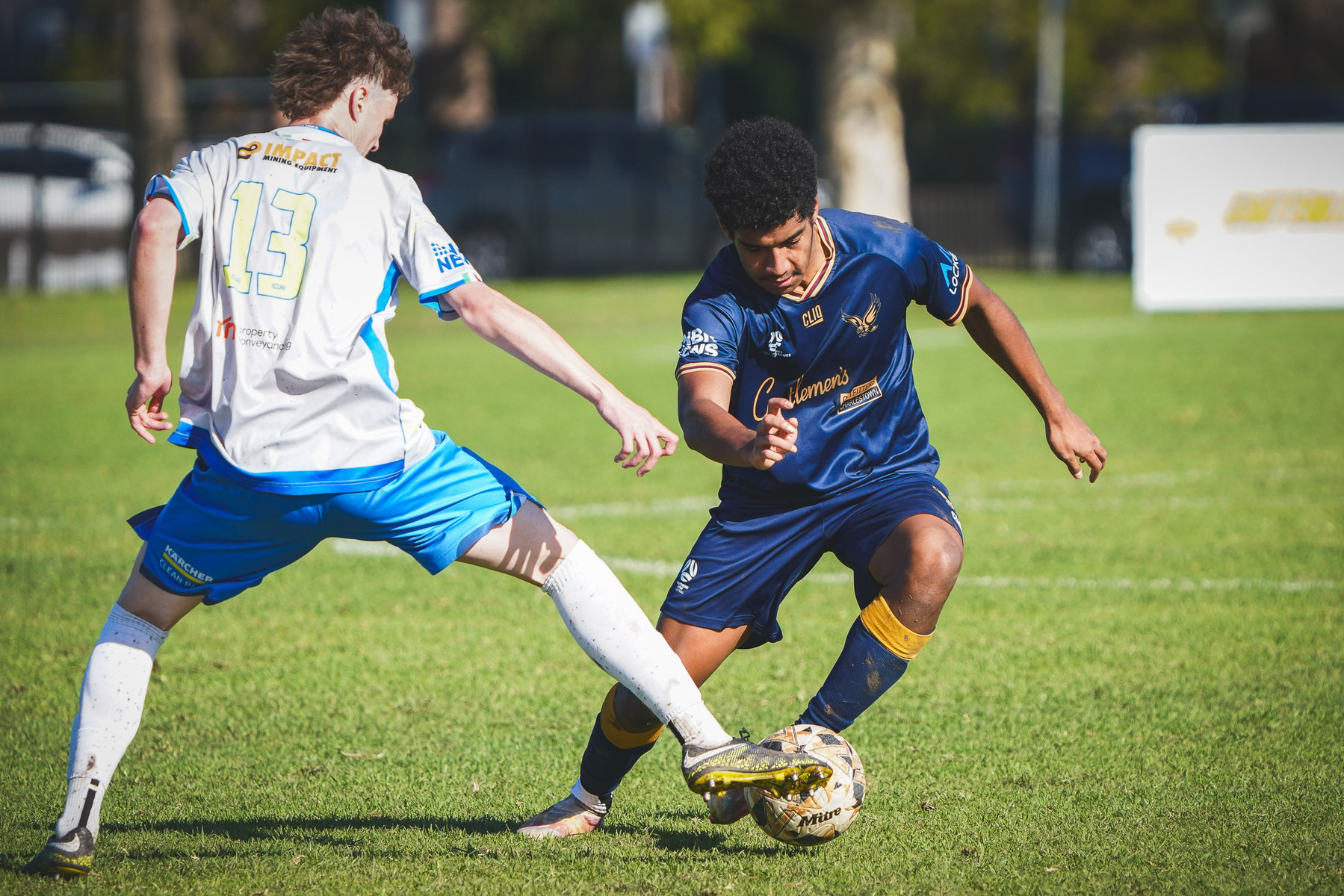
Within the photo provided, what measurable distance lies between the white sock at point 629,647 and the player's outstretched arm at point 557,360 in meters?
0.37

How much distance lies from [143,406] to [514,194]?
19.7m

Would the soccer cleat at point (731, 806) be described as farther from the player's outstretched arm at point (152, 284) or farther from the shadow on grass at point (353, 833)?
the player's outstretched arm at point (152, 284)

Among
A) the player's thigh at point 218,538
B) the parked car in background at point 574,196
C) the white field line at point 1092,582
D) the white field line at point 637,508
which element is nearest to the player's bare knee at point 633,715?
the player's thigh at point 218,538

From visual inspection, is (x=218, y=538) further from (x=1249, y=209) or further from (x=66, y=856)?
(x=1249, y=209)

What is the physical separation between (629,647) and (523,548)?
36 centimetres

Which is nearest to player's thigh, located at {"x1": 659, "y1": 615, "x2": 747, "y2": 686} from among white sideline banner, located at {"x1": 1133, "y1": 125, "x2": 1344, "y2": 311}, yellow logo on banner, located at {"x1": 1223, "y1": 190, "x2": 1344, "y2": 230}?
white sideline banner, located at {"x1": 1133, "y1": 125, "x2": 1344, "y2": 311}

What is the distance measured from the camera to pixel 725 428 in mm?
3768

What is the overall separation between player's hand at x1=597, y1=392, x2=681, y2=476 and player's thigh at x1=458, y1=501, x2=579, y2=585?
34cm

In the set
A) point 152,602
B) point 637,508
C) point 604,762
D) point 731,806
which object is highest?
point 152,602

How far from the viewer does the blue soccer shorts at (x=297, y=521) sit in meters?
3.54

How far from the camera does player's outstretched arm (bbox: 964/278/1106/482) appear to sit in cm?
430

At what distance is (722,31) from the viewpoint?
22.5 m

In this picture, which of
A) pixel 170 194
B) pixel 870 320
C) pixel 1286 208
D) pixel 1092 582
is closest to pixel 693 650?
pixel 870 320

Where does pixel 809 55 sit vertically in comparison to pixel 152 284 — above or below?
below
